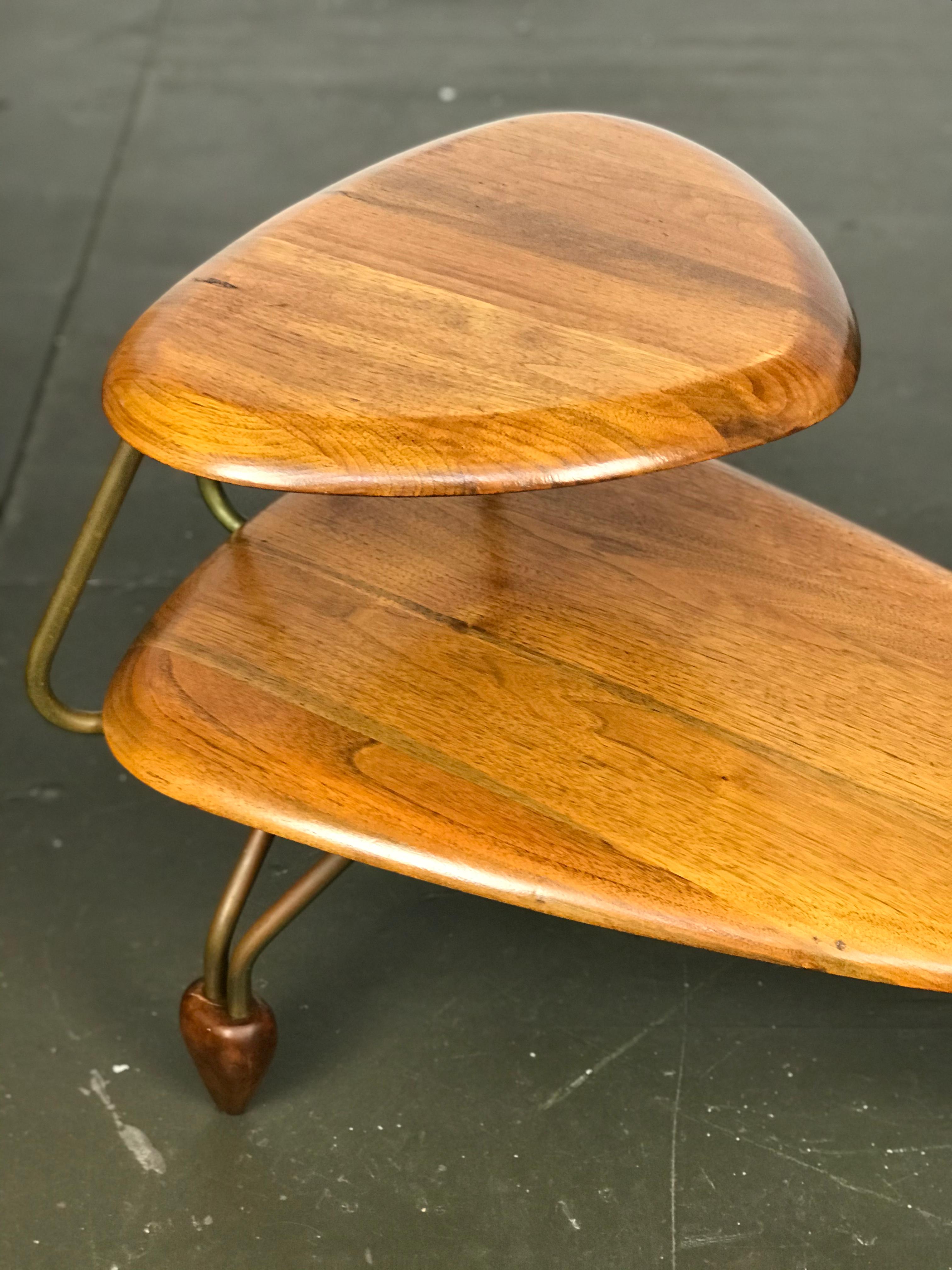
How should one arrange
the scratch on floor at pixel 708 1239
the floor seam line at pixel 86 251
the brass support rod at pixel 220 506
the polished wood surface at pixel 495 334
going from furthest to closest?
the floor seam line at pixel 86 251 → the brass support rod at pixel 220 506 → the scratch on floor at pixel 708 1239 → the polished wood surface at pixel 495 334

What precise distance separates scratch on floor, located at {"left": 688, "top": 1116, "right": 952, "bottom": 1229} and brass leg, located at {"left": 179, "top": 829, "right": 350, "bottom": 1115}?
334 mm

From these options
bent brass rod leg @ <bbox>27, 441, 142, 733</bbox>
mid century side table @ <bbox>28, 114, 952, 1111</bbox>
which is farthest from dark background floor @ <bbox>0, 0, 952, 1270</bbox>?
bent brass rod leg @ <bbox>27, 441, 142, 733</bbox>

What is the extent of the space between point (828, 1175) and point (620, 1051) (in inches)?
7.1

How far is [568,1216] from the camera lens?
109cm

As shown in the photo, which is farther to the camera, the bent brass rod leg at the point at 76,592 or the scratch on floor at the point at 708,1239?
the scratch on floor at the point at 708,1239

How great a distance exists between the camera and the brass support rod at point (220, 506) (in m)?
1.26

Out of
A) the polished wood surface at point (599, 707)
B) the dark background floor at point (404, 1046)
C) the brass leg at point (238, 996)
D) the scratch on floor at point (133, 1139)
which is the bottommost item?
the scratch on floor at point (133, 1139)

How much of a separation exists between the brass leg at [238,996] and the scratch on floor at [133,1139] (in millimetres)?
58

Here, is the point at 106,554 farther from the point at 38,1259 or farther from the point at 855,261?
the point at 855,261

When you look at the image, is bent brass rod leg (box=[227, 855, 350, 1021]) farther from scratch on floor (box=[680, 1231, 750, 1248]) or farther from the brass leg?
scratch on floor (box=[680, 1231, 750, 1248])

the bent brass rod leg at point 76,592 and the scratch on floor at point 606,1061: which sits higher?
the bent brass rod leg at point 76,592

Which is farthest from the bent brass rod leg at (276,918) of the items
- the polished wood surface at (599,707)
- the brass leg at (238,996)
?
the polished wood surface at (599,707)

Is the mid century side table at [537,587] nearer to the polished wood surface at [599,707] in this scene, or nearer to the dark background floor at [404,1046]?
the polished wood surface at [599,707]

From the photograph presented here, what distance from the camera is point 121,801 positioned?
142cm
